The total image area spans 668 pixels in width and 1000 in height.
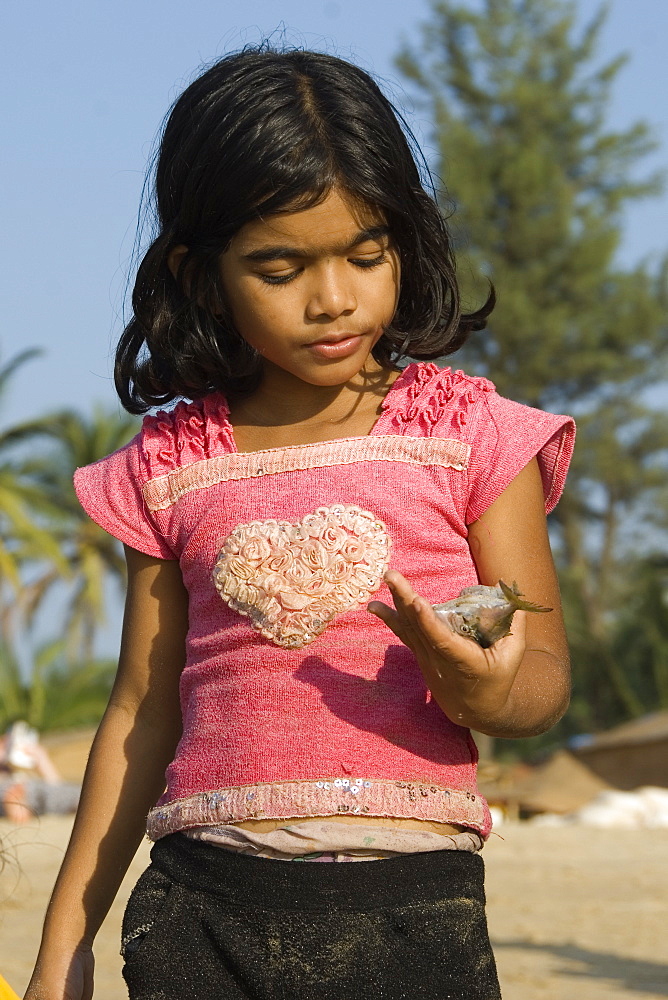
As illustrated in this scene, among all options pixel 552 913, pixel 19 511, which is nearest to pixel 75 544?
pixel 19 511

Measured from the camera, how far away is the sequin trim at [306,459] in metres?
1.87

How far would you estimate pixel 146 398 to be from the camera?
7.22 feet

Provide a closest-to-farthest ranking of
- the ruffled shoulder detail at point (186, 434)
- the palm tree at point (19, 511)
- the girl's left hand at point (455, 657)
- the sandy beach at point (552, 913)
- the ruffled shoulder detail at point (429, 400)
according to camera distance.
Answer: the girl's left hand at point (455, 657)
the ruffled shoulder detail at point (429, 400)
the ruffled shoulder detail at point (186, 434)
the sandy beach at point (552, 913)
the palm tree at point (19, 511)

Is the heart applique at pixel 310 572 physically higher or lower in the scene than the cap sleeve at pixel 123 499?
lower

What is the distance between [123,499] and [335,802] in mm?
617

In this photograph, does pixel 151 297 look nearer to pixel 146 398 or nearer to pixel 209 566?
pixel 146 398

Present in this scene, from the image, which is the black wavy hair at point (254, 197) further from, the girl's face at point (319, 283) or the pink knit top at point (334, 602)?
the pink knit top at point (334, 602)

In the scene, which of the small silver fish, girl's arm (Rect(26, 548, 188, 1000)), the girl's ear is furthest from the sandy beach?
the small silver fish

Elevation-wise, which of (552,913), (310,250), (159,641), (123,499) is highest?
(310,250)

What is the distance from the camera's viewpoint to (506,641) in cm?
158

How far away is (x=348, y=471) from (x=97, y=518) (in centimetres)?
45

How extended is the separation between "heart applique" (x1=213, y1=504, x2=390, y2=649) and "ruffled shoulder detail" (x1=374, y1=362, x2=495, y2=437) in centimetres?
17

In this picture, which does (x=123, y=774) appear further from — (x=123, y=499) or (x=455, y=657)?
(x=455, y=657)

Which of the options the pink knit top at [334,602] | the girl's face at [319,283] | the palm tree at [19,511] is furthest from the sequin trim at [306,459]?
the palm tree at [19,511]
